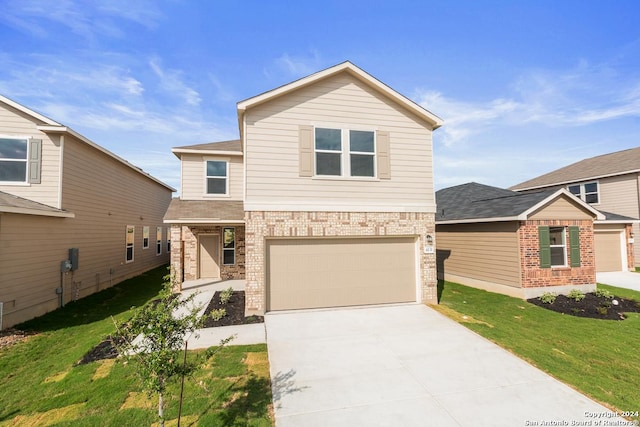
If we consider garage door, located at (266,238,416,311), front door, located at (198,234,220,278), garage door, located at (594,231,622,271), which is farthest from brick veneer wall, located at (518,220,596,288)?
front door, located at (198,234,220,278)

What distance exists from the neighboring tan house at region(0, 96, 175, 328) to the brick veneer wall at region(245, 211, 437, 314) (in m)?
6.66

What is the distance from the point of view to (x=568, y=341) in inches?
249

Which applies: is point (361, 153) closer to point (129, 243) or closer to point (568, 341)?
point (568, 341)

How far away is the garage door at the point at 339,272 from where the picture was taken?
27.7 feet

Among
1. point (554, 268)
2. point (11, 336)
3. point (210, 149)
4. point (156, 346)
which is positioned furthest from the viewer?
point (210, 149)

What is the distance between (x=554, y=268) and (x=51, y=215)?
18325 mm

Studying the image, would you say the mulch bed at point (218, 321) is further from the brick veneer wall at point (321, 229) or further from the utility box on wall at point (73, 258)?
the utility box on wall at point (73, 258)

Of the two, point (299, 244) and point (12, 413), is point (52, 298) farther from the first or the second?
point (299, 244)

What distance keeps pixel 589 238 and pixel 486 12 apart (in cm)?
987

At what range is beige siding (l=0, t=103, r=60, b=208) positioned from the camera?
9.39 meters

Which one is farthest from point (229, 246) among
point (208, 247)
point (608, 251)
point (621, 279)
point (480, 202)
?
point (608, 251)

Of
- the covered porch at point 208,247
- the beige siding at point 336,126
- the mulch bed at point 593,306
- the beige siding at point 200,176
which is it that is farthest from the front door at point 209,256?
the mulch bed at point 593,306

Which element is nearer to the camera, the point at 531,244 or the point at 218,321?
the point at 218,321

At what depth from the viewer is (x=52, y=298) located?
9.30m
